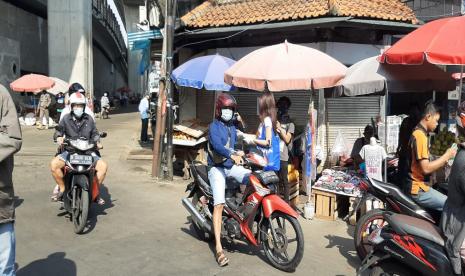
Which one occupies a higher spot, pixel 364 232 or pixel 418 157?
pixel 418 157

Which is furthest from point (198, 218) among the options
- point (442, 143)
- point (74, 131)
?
point (442, 143)

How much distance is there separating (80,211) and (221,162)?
2158 mm

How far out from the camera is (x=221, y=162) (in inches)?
199

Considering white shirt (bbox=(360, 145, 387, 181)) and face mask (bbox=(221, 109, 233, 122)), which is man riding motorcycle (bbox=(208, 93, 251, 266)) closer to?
face mask (bbox=(221, 109, 233, 122))

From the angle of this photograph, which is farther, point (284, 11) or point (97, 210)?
point (284, 11)

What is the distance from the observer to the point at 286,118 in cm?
731

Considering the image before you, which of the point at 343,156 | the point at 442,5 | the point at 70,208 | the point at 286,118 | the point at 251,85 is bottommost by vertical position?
the point at 70,208

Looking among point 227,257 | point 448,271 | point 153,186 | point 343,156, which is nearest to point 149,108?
point 153,186

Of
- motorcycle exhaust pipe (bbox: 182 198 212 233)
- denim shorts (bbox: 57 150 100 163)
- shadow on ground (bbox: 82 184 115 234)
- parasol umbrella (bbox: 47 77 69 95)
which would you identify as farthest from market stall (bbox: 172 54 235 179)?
parasol umbrella (bbox: 47 77 69 95)

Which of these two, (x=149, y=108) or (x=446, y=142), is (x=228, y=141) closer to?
(x=446, y=142)

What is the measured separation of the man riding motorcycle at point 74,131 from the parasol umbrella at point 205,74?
9.47ft

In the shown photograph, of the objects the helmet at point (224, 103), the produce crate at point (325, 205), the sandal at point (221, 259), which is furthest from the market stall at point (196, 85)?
the sandal at point (221, 259)

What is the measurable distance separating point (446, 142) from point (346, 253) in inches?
111

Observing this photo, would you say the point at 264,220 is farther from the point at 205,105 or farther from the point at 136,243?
the point at 205,105
